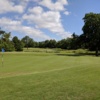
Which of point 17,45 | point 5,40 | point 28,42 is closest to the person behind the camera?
point 5,40

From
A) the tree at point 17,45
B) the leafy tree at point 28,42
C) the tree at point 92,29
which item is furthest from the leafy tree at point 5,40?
the leafy tree at point 28,42

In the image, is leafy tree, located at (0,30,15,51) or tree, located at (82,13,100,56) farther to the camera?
leafy tree, located at (0,30,15,51)

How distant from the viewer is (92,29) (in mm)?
69688

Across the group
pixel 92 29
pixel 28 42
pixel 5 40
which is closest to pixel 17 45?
pixel 5 40

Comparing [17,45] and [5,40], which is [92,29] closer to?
[5,40]

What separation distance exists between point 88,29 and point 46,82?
59.3 metres

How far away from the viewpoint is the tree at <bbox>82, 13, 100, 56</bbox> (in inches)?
2711

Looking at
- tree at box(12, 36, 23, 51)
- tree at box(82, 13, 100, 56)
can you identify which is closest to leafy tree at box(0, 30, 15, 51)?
tree at box(12, 36, 23, 51)

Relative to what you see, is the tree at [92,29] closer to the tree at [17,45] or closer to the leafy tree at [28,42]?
the tree at [17,45]

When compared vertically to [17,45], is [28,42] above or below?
above

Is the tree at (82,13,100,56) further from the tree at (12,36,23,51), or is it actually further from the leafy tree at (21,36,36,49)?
the leafy tree at (21,36,36,49)

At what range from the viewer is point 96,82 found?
12.3 m

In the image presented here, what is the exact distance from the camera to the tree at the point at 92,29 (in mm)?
68863

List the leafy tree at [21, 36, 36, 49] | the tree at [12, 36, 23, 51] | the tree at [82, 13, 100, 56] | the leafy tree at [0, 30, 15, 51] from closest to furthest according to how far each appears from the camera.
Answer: the tree at [82, 13, 100, 56]
the leafy tree at [0, 30, 15, 51]
the tree at [12, 36, 23, 51]
the leafy tree at [21, 36, 36, 49]
